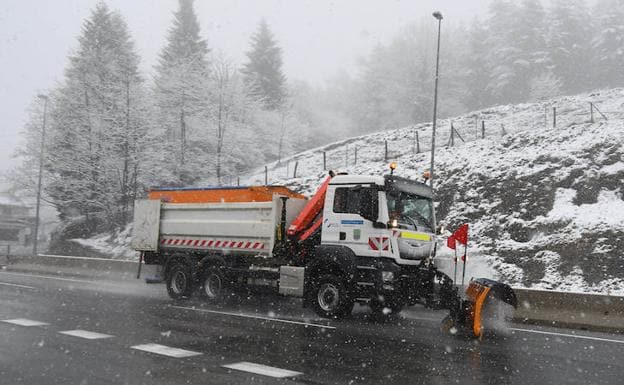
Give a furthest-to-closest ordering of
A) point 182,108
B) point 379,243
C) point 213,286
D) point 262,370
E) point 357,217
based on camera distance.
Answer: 1. point 182,108
2. point 213,286
3. point 357,217
4. point 379,243
5. point 262,370

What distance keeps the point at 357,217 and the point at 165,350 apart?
5246 millimetres

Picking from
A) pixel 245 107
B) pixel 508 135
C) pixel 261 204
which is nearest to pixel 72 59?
pixel 245 107

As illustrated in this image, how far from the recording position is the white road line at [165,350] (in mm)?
7910

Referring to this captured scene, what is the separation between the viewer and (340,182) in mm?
12609

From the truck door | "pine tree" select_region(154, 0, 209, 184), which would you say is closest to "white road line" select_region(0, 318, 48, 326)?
the truck door

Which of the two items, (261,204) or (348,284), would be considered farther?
(261,204)

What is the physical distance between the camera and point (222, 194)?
1457 centimetres

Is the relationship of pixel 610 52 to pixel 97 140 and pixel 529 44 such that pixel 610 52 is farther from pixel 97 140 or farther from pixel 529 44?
pixel 97 140

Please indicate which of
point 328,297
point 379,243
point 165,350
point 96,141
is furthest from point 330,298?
point 96,141

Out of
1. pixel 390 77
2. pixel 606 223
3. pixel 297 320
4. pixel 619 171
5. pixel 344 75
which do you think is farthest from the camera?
pixel 344 75

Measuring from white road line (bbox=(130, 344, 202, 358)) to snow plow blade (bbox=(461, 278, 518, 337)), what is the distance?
16.5 feet

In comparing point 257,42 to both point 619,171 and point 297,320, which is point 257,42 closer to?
point 619,171

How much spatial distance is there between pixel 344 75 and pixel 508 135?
69468 mm

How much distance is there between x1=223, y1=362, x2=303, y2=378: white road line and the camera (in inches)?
272
